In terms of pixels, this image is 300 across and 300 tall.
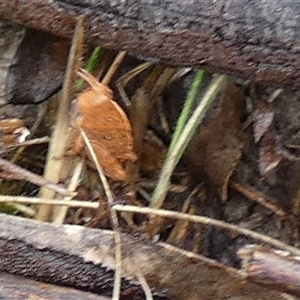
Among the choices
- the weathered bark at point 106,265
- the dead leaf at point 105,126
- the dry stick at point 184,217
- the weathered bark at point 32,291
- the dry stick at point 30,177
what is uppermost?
the dead leaf at point 105,126

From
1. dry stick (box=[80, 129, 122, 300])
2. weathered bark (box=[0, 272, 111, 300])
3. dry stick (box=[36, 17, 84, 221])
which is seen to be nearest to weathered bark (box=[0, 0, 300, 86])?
dry stick (box=[36, 17, 84, 221])

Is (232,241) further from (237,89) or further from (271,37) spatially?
(271,37)

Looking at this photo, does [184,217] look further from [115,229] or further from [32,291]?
[32,291]

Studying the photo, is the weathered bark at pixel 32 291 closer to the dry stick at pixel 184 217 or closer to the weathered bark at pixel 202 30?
the dry stick at pixel 184 217

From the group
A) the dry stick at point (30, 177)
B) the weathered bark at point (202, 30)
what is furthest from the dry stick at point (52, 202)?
the weathered bark at point (202, 30)

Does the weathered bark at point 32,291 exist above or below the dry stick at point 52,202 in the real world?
below

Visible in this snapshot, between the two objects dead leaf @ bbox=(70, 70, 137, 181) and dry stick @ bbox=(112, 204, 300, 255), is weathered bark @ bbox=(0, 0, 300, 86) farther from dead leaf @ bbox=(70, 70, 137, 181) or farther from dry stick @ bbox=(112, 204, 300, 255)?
dry stick @ bbox=(112, 204, 300, 255)

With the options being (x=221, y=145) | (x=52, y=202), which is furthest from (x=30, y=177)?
(x=221, y=145)
